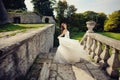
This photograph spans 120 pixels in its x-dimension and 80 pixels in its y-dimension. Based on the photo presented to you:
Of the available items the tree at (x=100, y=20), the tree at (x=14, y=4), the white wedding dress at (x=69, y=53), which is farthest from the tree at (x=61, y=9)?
the white wedding dress at (x=69, y=53)

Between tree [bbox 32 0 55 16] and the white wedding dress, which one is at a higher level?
tree [bbox 32 0 55 16]

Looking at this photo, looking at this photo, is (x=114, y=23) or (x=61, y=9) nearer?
(x=114, y=23)

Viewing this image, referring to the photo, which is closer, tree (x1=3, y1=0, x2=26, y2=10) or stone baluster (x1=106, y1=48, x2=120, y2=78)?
stone baluster (x1=106, y1=48, x2=120, y2=78)

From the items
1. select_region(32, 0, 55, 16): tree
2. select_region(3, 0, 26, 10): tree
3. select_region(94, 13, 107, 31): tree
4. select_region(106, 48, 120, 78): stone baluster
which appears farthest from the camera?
select_region(32, 0, 55, 16): tree

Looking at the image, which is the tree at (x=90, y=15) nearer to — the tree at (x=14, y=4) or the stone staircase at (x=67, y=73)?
the tree at (x=14, y=4)

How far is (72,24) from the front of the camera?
3981 centimetres

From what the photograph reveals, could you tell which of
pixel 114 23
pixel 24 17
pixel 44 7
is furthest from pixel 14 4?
pixel 114 23

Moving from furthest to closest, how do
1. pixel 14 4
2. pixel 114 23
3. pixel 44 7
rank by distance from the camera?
pixel 44 7 → pixel 14 4 → pixel 114 23

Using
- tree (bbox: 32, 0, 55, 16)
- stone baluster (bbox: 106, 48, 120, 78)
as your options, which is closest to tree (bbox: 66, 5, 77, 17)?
tree (bbox: 32, 0, 55, 16)

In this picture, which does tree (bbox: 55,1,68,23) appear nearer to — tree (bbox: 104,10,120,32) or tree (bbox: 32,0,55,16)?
tree (bbox: 32,0,55,16)

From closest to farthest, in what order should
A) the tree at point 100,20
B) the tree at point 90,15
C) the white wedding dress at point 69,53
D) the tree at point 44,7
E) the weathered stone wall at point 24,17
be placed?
the white wedding dress at point 69,53 < the weathered stone wall at point 24,17 < the tree at point 100,20 < the tree at point 90,15 < the tree at point 44,7

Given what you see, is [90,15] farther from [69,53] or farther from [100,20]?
[69,53]

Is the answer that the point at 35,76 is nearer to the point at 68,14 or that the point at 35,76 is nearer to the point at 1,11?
the point at 1,11

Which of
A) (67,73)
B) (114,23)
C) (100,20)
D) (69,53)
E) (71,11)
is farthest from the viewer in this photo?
(71,11)
